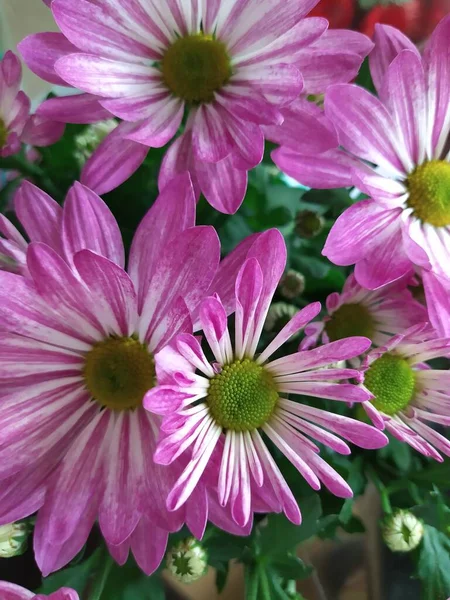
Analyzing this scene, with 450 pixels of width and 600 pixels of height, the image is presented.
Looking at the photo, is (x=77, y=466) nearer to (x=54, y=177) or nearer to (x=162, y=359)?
(x=162, y=359)

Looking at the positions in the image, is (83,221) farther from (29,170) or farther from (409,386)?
(409,386)

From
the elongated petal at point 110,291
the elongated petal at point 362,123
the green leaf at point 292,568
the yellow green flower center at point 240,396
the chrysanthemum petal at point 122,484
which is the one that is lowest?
the green leaf at point 292,568

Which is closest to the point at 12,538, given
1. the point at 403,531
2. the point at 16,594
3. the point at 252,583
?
the point at 16,594

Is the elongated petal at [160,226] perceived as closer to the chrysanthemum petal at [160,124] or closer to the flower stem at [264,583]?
the chrysanthemum petal at [160,124]

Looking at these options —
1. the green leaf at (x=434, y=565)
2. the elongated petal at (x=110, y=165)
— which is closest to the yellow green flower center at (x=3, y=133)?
the elongated petal at (x=110, y=165)

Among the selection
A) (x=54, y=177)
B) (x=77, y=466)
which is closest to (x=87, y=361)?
(x=77, y=466)

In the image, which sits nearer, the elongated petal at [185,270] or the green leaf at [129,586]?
the elongated petal at [185,270]

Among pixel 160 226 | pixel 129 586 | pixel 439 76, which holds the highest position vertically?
pixel 439 76
